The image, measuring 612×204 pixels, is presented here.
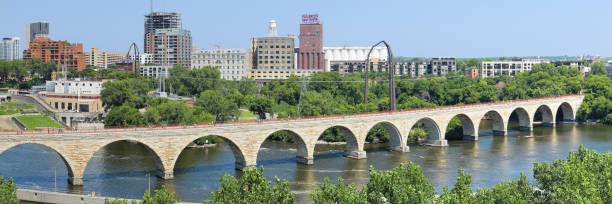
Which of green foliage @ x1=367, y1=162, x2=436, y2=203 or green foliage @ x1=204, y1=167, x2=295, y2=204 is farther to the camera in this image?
green foliage @ x1=367, y1=162, x2=436, y2=203

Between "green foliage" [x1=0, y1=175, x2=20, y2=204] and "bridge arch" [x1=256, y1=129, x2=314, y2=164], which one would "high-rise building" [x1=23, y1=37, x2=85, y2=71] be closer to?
"bridge arch" [x1=256, y1=129, x2=314, y2=164]

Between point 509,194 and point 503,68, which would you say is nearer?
point 509,194

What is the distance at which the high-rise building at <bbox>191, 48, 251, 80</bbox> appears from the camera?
485ft

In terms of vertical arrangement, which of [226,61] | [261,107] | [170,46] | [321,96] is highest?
[170,46]

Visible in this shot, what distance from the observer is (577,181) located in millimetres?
34781

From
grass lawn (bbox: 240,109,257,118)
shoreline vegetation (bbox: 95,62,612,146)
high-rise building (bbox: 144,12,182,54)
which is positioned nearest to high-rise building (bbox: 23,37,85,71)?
high-rise building (bbox: 144,12,182,54)

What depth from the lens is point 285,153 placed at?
213 feet

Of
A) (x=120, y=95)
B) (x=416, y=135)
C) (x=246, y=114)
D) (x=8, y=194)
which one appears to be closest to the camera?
(x=8, y=194)

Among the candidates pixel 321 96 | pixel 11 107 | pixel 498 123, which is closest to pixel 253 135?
pixel 321 96

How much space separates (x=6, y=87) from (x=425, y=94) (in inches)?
3019

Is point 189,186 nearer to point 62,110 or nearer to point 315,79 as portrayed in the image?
point 62,110

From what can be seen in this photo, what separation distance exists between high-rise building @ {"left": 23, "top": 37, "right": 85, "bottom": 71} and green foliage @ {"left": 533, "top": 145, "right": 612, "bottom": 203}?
152 metres

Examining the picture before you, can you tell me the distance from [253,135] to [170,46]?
126m

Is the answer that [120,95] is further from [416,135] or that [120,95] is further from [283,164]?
[416,135]
